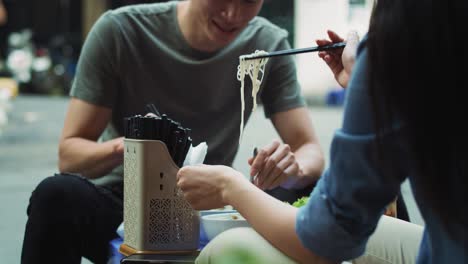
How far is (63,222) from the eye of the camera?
1995 millimetres

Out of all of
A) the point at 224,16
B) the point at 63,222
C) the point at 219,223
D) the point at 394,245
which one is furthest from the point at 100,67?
the point at 394,245

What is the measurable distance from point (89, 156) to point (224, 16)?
62 centimetres

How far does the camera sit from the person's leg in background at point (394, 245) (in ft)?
5.56

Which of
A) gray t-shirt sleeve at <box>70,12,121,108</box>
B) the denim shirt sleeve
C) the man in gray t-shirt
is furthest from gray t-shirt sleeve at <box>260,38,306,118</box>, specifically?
the denim shirt sleeve

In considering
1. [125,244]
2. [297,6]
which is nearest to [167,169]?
[125,244]

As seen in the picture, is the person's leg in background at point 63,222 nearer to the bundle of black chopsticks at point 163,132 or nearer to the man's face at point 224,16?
the bundle of black chopsticks at point 163,132

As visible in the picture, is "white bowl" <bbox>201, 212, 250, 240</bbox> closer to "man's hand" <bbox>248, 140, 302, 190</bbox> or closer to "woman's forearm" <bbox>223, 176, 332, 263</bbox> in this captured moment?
"man's hand" <bbox>248, 140, 302, 190</bbox>

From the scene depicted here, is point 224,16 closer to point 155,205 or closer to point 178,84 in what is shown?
point 178,84

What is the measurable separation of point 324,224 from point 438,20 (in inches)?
15.0

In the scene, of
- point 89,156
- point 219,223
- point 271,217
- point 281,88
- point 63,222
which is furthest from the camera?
point 281,88

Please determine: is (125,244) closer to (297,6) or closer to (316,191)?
(316,191)

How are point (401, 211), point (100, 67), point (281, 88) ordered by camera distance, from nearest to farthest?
point (401, 211)
point (100, 67)
point (281, 88)

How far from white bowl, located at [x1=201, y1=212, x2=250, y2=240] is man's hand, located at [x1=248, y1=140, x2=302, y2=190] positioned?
122mm

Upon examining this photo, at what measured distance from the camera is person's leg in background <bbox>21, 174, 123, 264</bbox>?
1.98m
